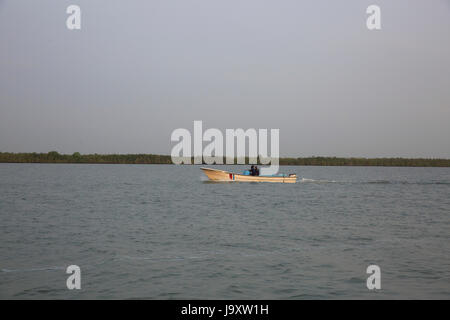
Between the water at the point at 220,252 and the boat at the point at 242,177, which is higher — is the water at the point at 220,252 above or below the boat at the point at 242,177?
below

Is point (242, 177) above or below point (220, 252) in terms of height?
above

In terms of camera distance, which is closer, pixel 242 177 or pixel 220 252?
pixel 220 252

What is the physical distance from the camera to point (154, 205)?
30641 mm

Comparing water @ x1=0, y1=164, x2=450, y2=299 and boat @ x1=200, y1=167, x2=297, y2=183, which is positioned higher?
boat @ x1=200, y1=167, x2=297, y2=183

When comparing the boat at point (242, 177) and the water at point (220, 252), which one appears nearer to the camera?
the water at point (220, 252)

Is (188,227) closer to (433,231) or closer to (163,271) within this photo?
(163,271)

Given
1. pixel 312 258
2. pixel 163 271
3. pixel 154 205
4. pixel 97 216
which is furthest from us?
pixel 154 205

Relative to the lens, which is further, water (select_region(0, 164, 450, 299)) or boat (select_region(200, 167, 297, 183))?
boat (select_region(200, 167, 297, 183))

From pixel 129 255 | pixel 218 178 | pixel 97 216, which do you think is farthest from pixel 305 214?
pixel 218 178
